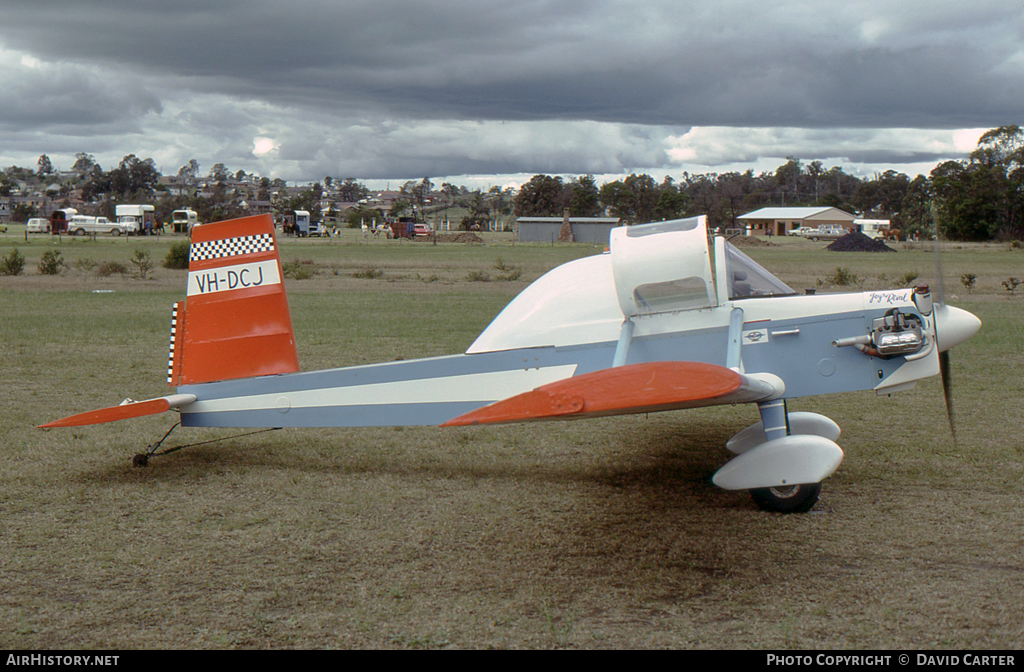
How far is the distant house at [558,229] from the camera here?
63281mm

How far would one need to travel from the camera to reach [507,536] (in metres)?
5.47

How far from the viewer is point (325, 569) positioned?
4.91 metres

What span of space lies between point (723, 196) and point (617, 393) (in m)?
44.0

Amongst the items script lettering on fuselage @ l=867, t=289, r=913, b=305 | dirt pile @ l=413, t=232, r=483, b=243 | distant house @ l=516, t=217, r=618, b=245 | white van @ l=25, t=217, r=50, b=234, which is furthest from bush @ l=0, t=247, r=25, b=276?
white van @ l=25, t=217, r=50, b=234

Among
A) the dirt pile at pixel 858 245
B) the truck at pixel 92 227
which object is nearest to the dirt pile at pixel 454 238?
the truck at pixel 92 227

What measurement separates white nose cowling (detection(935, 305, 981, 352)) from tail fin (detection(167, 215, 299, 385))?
206 inches

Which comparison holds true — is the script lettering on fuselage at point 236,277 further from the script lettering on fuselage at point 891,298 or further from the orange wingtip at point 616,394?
the script lettering on fuselage at point 891,298

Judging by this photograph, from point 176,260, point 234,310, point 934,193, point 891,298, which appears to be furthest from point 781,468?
point 934,193

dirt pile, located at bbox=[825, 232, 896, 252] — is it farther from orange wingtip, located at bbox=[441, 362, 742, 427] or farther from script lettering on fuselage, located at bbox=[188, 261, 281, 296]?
orange wingtip, located at bbox=[441, 362, 742, 427]

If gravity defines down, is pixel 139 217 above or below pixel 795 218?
above

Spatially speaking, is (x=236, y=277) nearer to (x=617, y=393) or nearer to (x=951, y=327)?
(x=617, y=393)

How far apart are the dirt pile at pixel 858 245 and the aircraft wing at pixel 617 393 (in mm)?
59917

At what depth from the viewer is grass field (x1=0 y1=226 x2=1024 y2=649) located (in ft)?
13.6
